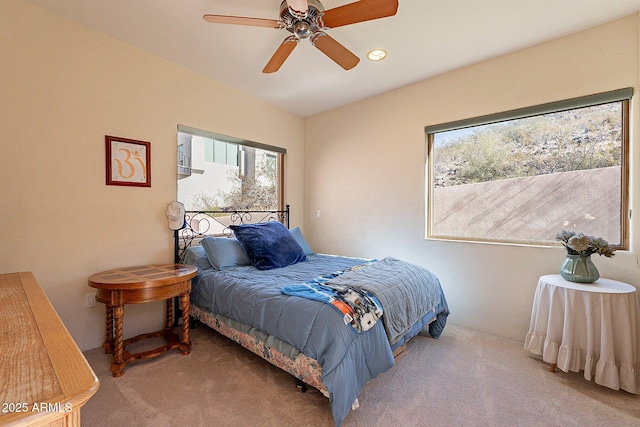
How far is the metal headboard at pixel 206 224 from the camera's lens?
2842 mm

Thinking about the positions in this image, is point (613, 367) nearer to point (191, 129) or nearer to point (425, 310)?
point (425, 310)

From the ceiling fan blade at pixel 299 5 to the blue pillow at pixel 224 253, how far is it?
2058mm

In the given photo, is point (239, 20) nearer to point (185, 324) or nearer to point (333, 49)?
point (333, 49)

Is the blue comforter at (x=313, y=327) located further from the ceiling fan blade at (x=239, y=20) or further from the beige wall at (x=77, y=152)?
the ceiling fan blade at (x=239, y=20)

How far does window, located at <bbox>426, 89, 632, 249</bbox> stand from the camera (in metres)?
2.18

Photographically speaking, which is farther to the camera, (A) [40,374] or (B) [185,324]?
(B) [185,324]

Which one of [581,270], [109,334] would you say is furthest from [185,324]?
[581,270]

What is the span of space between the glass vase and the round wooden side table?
9.52ft

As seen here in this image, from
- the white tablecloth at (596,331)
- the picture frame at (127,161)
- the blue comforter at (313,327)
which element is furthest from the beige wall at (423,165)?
the picture frame at (127,161)

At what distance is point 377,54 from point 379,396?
2.77 m

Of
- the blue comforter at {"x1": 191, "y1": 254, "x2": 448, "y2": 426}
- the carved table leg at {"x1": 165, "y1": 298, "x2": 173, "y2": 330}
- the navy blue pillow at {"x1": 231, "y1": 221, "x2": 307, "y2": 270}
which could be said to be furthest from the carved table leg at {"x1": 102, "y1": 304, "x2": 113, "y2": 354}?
the navy blue pillow at {"x1": 231, "y1": 221, "x2": 307, "y2": 270}

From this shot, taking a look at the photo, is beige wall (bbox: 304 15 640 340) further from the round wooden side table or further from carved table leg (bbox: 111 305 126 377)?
carved table leg (bbox: 111 305 126 377)

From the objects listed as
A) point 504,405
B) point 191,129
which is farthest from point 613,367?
point 191,129

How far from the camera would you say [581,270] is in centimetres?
196
